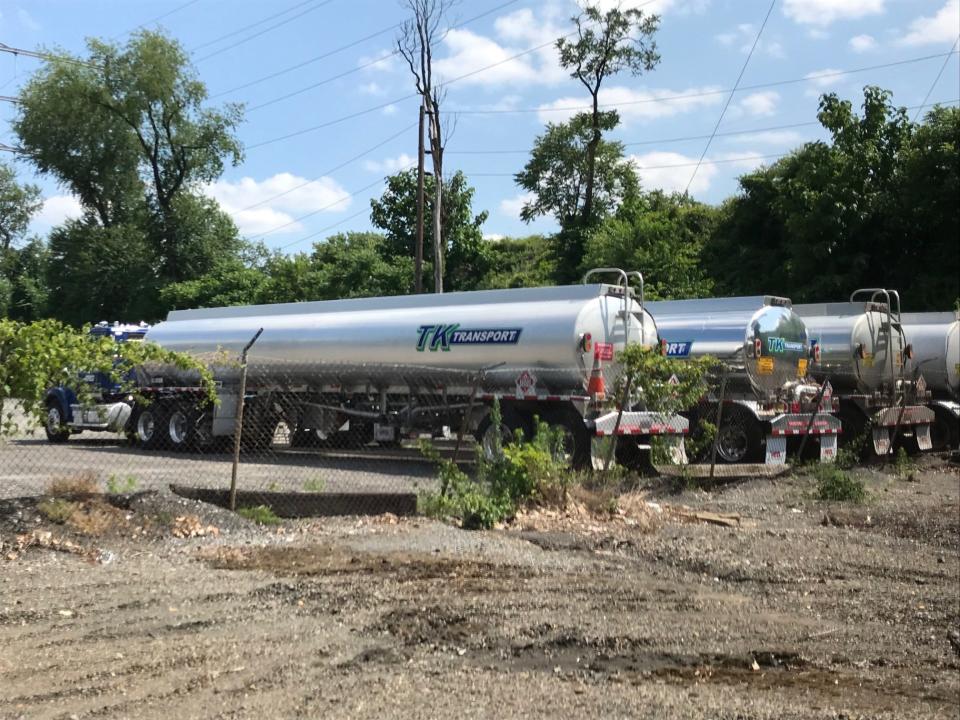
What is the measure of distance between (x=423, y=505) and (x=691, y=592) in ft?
13.4

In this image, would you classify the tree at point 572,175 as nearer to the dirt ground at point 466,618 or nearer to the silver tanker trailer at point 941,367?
Answer: the silver tanker trailer at point 941,367

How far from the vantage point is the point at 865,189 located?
32.6 meters

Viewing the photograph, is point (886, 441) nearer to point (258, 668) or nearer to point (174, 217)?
point (258, 668)

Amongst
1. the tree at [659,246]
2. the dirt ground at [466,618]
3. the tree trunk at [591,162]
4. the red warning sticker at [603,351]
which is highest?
the tree trunk at [591,162]

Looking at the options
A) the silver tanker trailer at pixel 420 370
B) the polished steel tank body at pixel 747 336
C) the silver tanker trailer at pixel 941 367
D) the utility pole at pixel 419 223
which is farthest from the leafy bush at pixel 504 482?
the utility pole at pixel 419 223

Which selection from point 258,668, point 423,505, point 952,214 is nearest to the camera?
point 258,668

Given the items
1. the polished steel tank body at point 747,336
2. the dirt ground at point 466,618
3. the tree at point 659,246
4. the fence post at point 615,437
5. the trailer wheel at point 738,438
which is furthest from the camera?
the tree at point 659,246

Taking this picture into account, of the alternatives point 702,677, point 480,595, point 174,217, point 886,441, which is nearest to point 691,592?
point 480,595

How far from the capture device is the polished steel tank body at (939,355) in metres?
22.3

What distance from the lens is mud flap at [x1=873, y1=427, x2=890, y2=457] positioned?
19469 millimetres

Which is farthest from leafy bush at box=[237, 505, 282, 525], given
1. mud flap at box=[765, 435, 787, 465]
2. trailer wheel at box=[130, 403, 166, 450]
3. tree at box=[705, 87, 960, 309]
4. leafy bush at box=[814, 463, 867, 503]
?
tree at box=[705, 87, 960, 309]

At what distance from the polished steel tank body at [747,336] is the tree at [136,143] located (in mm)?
37822

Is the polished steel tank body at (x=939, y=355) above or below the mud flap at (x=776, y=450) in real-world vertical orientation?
above

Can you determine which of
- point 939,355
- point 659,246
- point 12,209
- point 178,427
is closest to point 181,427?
point 178,427
